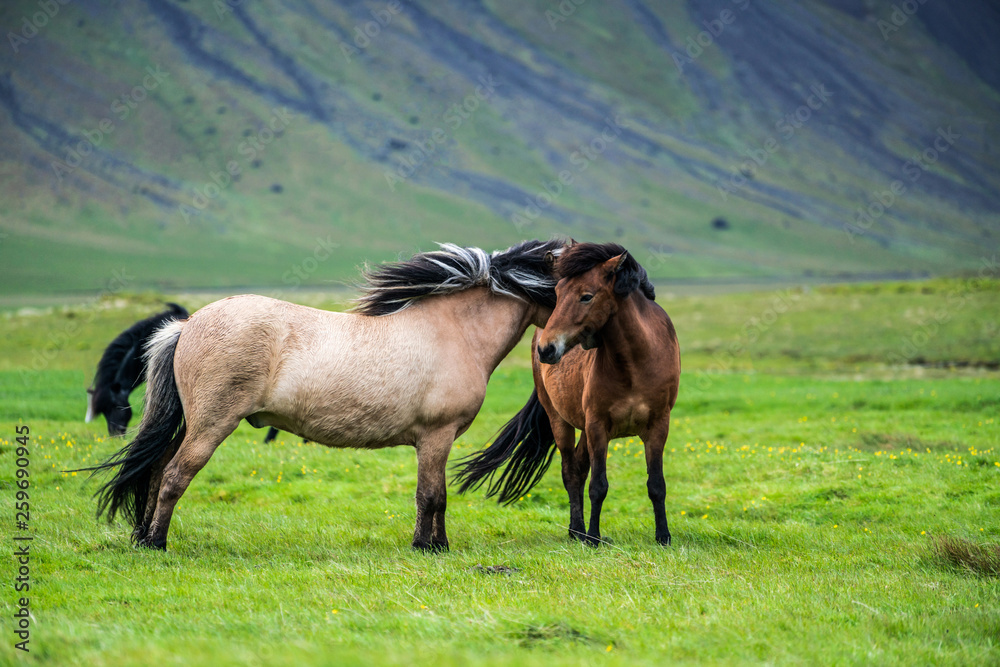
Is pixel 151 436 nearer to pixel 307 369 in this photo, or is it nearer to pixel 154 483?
pixel 154 483

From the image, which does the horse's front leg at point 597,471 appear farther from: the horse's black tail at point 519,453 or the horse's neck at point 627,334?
the horse's black tail at point 519,453

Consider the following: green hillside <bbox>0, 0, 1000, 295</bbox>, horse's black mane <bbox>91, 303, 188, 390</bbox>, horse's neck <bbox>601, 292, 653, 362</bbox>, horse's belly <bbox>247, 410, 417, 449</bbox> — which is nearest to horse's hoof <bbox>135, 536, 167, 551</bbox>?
horse's belly <bbox>247, 410, 417, 449</bbox>

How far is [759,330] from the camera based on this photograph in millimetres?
40094

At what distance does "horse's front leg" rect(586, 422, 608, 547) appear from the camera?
8.28m

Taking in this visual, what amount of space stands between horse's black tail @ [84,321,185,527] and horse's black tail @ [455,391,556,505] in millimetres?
3640

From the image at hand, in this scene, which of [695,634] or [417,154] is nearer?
[695,634]

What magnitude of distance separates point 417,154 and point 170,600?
166 meters

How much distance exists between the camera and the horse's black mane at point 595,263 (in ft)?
25.6

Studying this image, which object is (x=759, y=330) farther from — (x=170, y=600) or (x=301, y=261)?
(x=301, y=261)

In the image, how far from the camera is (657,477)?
830 centimetres

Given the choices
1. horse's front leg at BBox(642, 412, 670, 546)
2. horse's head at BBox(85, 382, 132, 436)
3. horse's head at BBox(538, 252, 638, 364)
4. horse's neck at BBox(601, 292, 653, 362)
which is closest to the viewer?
horse's head at BBox(538, 252, 638, 364)

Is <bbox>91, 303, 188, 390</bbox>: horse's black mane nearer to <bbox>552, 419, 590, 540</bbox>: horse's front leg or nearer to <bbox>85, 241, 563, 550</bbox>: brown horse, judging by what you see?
<bbox>85, 241, 563, 550</bbox>: brown horse

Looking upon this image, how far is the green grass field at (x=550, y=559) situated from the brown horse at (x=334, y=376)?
710 millimetres

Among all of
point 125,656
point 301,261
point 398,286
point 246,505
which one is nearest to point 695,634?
point 125,656
